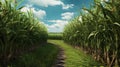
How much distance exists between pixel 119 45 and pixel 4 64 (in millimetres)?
4917

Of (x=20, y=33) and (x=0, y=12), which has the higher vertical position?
(x=0, y=12)

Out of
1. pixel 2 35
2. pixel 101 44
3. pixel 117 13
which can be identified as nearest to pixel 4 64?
pixel 2 35

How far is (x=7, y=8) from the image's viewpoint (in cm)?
1026

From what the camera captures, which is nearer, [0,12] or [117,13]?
[117,13]

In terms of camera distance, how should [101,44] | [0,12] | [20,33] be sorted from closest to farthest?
[0,12] → [101,44] → [20,33]

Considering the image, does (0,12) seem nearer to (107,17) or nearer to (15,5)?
(15,5)

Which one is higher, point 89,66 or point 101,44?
point 101,44

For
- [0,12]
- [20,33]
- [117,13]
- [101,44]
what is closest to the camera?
[117,13]

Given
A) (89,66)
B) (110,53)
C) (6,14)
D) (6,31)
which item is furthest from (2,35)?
(110,53)

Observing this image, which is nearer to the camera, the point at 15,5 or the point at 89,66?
the point at 89,66

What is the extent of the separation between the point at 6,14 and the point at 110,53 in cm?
475

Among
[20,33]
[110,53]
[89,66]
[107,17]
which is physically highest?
[107,17]

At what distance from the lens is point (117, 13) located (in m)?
8.65

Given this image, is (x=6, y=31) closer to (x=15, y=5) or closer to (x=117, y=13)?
(x=15, y=5)
